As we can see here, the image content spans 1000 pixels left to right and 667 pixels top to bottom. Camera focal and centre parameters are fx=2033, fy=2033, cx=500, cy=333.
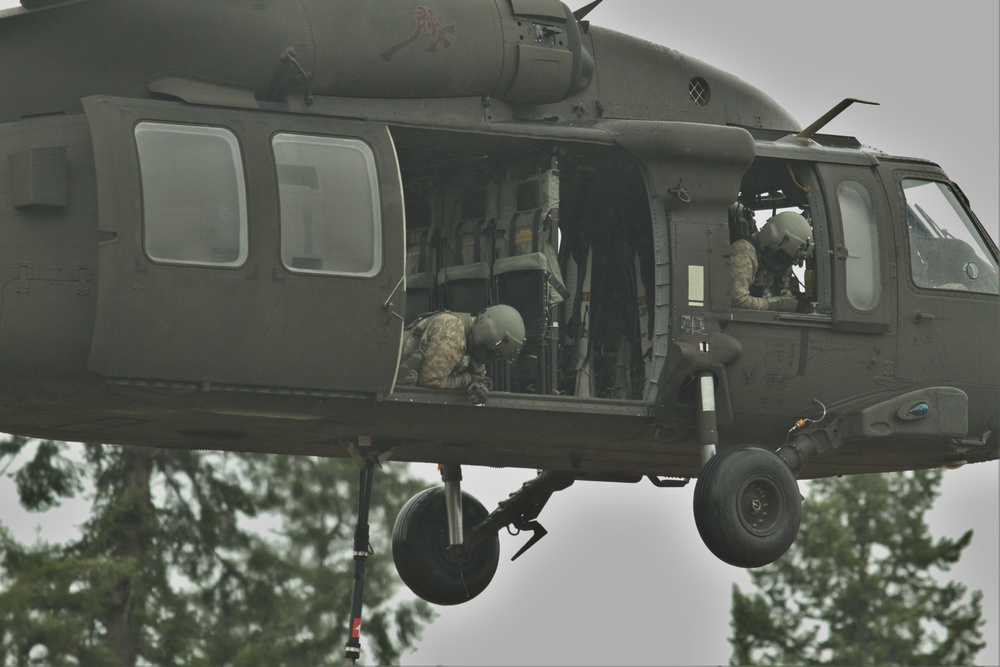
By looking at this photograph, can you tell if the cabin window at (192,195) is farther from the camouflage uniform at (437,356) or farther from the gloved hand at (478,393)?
the gloved hand at (478,393)

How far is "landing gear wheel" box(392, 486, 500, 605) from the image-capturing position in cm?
1529

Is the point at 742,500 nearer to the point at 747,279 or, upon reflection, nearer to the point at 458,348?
the point at 747,279

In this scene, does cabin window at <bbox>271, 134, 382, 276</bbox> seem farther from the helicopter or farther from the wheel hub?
the wheel hub

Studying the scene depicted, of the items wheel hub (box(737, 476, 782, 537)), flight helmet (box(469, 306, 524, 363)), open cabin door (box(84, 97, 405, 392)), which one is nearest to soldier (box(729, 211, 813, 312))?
wheel hub (box(737, 476, 782, 537))

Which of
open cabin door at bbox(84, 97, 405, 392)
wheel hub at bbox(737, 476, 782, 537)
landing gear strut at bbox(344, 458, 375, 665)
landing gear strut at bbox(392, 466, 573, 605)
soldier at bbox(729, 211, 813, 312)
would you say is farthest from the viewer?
landing gear strut at bbox(392, 466, 573, 605)

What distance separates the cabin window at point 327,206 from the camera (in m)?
11.7

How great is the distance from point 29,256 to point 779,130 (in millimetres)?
5558

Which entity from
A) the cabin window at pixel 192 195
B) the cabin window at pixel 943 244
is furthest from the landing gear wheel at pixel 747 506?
the cabin window at pixel 192 195

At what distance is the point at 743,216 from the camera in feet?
45.4

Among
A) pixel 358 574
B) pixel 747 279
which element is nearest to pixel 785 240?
pixel 747 279

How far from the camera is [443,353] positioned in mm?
12305

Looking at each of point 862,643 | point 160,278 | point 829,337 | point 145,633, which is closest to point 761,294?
point 829,337

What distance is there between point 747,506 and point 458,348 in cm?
216

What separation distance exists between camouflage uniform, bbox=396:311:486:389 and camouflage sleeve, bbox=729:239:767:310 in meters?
2.02
